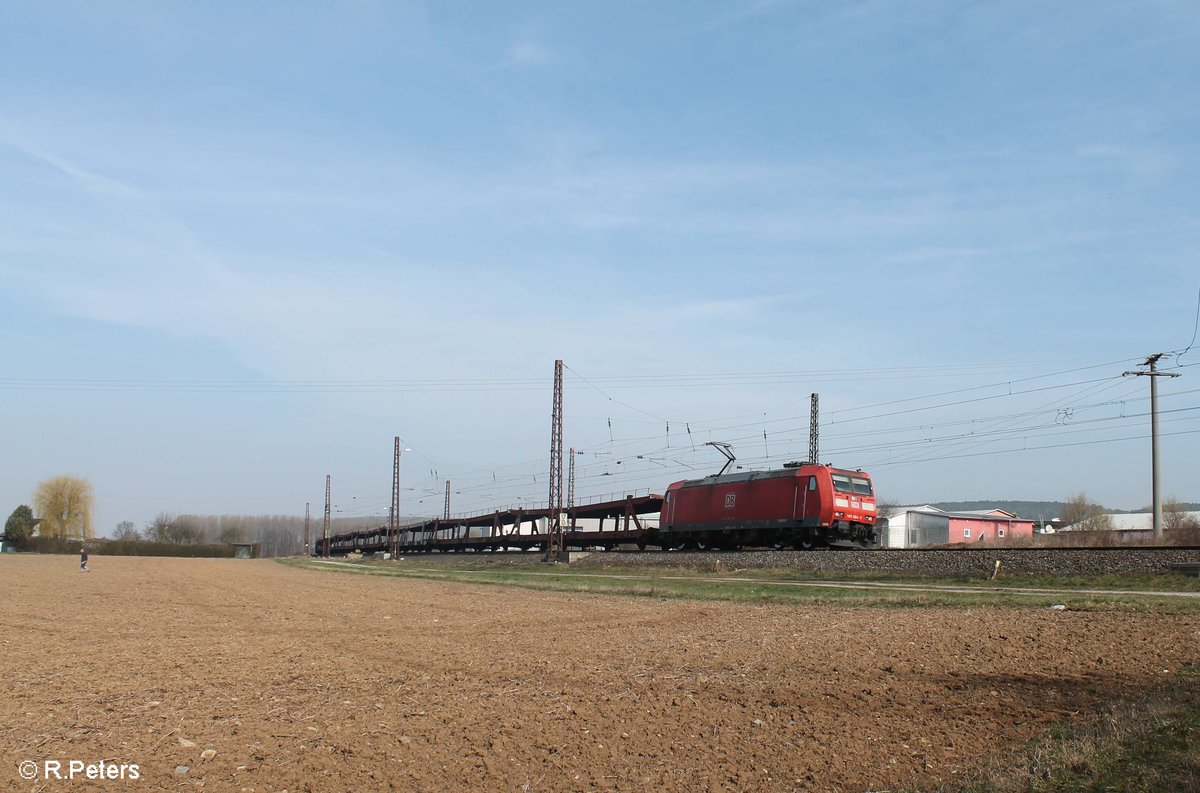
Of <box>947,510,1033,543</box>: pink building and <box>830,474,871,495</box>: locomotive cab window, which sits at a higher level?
<box>830,474,871,495</box>: locomotive cab window

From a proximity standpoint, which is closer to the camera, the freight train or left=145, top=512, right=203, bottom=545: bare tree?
the freight train

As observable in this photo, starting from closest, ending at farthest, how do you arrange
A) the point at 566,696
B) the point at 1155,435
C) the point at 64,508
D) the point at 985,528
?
the point at 566,696
the point at 1155,435
the point at 985,528
the point at 64,508

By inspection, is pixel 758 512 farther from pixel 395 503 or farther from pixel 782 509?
pixel 395 503

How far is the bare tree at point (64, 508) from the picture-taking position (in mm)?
126875

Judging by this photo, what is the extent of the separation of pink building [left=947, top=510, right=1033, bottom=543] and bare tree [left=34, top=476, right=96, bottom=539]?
117 m

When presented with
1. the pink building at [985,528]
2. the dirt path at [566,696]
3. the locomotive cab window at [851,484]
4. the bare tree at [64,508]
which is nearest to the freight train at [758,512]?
the locomotive cab window at [851,484]

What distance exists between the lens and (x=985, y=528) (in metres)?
73.6

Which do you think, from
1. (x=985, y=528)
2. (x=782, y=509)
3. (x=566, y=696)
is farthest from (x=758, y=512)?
(x=985, y=528)

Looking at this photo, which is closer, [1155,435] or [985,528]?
[1155,435]

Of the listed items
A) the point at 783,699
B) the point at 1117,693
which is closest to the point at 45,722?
the point at 783,699

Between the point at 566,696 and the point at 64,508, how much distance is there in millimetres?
139474

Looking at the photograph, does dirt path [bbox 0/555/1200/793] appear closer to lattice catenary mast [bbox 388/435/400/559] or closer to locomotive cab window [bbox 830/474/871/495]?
locomotive cab window [bbox 830/474/871/495]

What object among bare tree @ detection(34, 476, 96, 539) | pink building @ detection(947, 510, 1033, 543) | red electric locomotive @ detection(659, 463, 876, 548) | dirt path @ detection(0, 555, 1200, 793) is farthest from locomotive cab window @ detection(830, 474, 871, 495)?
bare tree @ detection(34, 476, 96, 539)

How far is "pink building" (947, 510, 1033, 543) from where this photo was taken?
234ft
